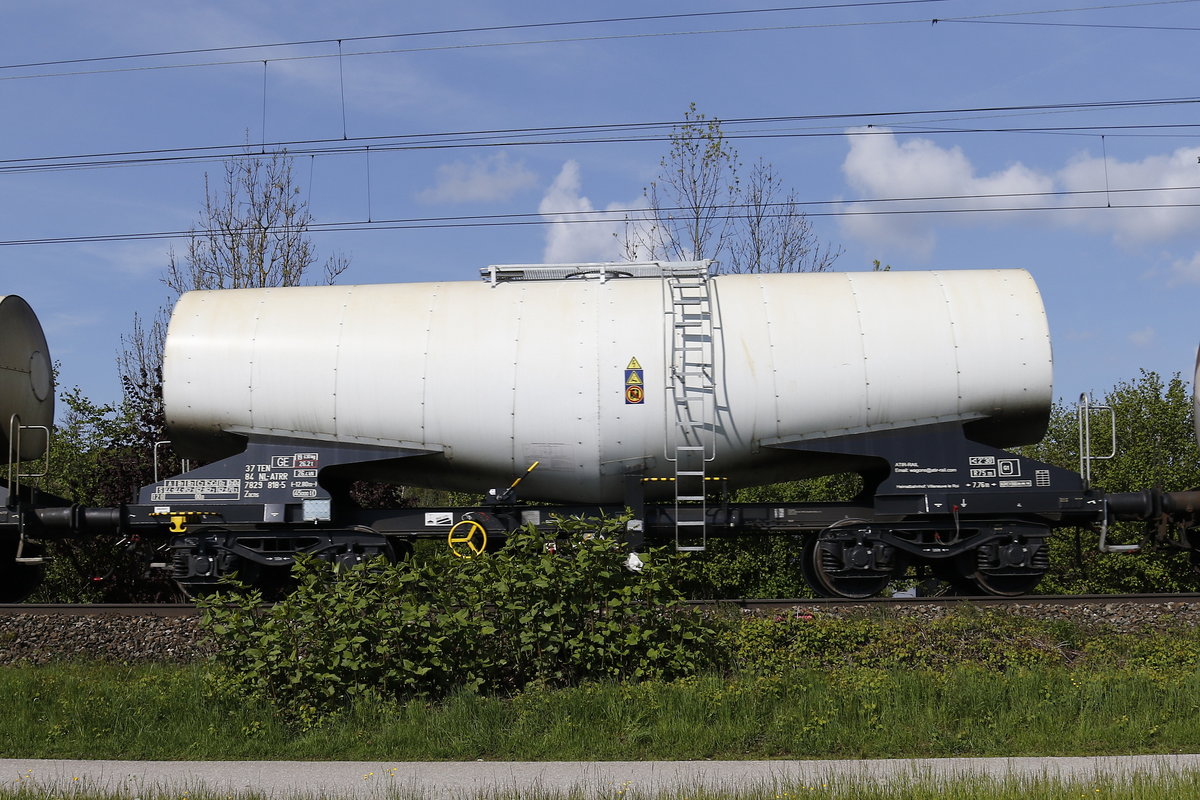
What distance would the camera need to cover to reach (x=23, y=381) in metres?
13.6

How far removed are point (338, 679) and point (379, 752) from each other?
741 millimetres

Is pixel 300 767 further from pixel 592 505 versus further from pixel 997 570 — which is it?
pixel 997 570

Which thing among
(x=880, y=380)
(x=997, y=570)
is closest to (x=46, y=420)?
(x=880, y=380)

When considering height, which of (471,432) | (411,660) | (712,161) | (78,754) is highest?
(712,161)

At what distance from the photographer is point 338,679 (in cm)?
769

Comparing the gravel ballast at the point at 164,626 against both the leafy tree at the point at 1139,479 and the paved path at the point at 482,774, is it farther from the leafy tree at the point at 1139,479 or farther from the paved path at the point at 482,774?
the leafy tree at the point at 1139,479

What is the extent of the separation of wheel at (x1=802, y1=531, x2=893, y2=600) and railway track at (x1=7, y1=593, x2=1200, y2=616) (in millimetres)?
374

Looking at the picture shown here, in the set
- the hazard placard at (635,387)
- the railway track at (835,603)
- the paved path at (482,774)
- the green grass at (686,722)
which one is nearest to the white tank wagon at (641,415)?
the hazard placard at (635,387)

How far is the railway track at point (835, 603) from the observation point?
1088 centimetres

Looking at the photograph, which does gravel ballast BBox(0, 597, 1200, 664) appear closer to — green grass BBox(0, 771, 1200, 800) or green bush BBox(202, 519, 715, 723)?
green bush BBox(202, 519, 715, 723)

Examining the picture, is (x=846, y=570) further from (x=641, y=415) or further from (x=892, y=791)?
(x=892, y=791)

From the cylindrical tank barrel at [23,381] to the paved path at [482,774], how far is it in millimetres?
7414

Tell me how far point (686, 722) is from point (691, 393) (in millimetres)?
4782

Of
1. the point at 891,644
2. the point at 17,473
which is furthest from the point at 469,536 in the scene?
the point at 17,473
